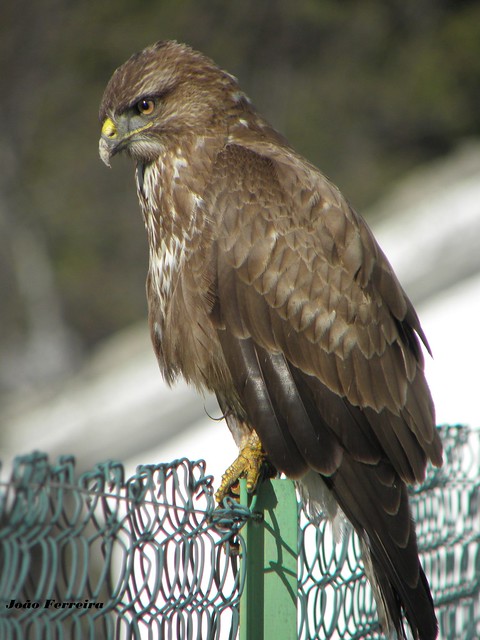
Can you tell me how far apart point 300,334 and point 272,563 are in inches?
29.6

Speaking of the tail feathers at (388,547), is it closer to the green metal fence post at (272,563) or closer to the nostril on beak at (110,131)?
the green metal fence post at (272,563)

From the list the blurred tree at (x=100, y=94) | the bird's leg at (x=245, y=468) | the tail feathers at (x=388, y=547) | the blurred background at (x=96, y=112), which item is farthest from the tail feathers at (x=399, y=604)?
the blurred tree at (x=100, y=94)

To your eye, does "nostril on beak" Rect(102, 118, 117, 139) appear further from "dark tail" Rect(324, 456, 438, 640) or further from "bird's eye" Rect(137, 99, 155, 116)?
"dark tail" Rect(324, 456, 438, 640)

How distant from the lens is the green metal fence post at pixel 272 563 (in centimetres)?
214

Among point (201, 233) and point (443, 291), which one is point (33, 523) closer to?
point (201, 233)

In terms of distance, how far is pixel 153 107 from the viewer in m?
3.08

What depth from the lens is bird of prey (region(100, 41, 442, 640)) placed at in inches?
99.6

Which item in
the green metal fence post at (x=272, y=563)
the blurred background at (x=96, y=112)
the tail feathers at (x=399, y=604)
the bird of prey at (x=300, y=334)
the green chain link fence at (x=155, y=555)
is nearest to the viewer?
the green chain link fence at (x=155, y=555)

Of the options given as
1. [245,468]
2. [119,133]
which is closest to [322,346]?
[245,468]

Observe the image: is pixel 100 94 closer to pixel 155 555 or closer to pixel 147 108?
pixel 147 108

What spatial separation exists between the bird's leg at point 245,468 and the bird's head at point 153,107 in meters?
1.01

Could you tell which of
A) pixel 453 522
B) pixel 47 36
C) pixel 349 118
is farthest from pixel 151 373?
pixel 349 118

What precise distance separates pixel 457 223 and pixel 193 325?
297 centimetres

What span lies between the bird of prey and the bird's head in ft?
0.26
